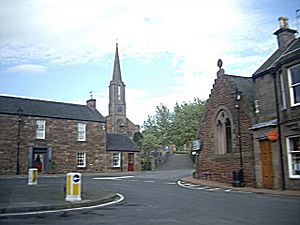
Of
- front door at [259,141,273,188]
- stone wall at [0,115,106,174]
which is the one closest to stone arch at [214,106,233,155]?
front door at [259,141,273,188]

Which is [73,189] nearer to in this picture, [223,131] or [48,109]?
[223,131]

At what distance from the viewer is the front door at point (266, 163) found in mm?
19094

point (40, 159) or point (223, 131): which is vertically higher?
point (223, 131)

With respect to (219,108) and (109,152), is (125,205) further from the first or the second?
(109,152)

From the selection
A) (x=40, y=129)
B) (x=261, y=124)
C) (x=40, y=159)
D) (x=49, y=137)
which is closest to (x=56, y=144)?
(x=49, y=137)

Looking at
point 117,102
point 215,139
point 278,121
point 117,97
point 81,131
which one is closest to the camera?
point 278,121

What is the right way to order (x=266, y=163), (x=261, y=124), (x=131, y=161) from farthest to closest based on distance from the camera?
(x=131, y=161), (x=261, y=124), (x=266, y=163)

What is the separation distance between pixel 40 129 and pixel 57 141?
7.32 feet

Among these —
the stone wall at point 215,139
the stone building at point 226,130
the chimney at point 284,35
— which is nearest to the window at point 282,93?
the stone building at point 226,130

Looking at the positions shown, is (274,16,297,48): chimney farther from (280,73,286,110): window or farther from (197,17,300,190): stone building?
(280,73,286,110): window

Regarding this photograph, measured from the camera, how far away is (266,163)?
1944 cm

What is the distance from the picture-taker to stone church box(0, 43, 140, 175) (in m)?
36.0

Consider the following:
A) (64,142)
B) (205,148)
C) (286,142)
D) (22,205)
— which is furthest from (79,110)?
(22,205)

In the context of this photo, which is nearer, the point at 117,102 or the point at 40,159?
the point at 40,159
